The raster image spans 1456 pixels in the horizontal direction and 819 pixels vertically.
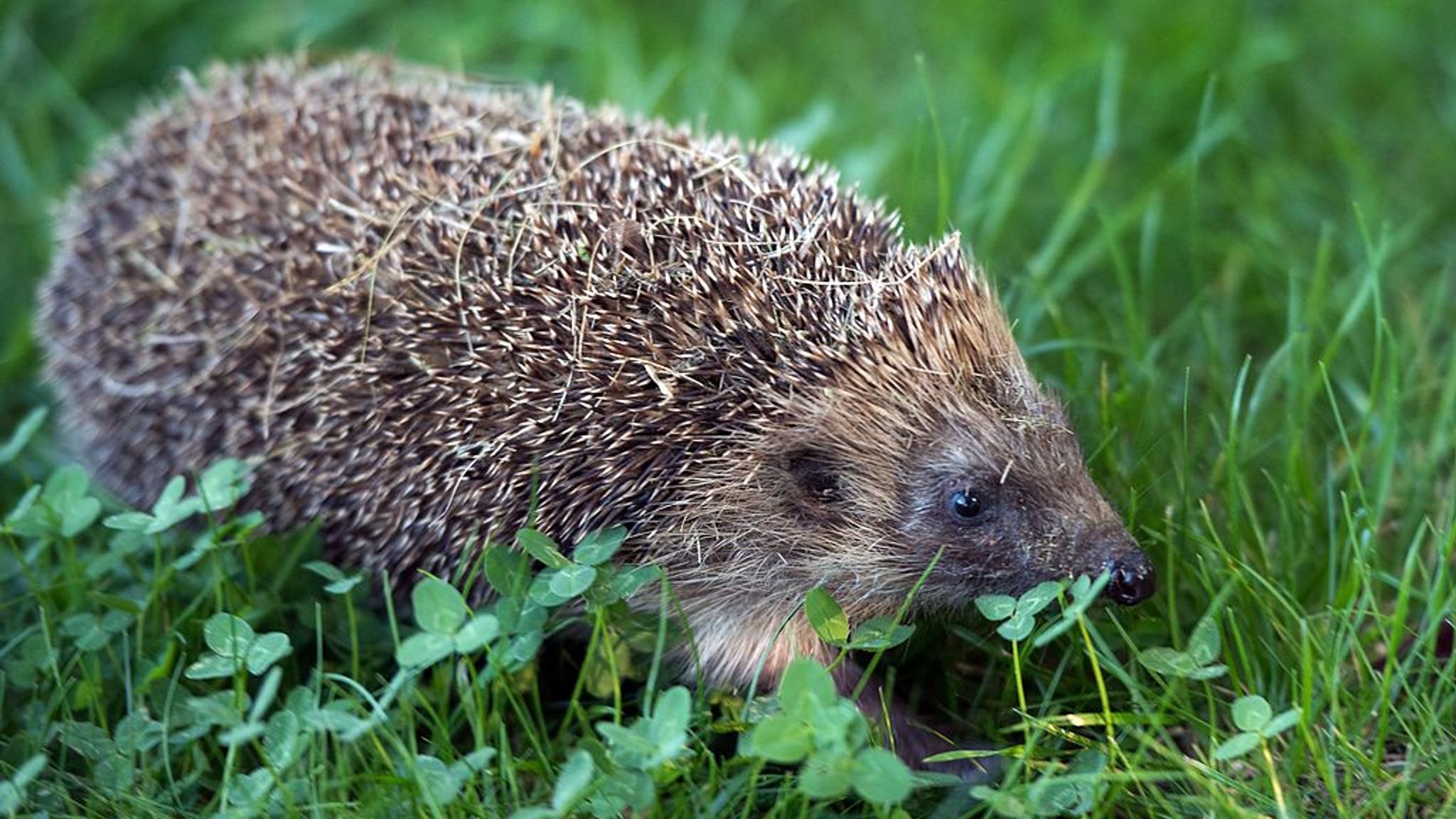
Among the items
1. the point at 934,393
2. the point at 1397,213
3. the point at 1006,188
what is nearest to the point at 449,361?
the point at 934,393

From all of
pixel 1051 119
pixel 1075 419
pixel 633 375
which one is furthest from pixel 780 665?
pixel 1051 119

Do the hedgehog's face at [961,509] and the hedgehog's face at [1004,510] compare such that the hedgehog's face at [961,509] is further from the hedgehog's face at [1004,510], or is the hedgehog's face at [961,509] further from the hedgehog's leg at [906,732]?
the hedgehog's leg at [906,732]

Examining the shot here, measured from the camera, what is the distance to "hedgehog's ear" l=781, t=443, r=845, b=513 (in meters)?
2.84

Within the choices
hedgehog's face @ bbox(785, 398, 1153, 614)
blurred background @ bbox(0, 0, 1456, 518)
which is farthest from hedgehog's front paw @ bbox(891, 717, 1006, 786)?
blurred background @ bbox(0, 0, 1456, 518)

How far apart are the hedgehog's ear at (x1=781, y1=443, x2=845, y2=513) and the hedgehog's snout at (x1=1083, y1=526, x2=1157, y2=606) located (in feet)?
1.58

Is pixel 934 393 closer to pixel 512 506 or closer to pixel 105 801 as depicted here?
pixel 512 506

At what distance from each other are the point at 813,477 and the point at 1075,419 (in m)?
0.55

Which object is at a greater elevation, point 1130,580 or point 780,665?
point 1130,580

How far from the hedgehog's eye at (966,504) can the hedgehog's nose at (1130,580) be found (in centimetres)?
26

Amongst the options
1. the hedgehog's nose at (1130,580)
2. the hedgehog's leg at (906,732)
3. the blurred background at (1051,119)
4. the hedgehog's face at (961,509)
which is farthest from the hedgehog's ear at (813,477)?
the blurred background at (1051,119)

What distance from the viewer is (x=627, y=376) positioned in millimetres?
2809

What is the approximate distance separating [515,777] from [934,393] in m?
1.01

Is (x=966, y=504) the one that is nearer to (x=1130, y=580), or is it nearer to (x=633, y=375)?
(x=1130, y=580)

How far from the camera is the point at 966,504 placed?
277 cm
